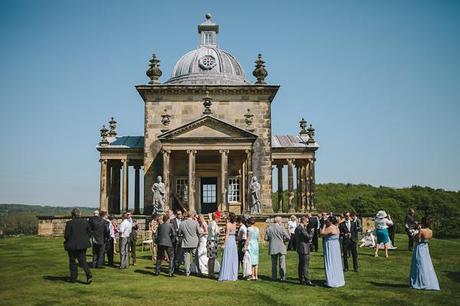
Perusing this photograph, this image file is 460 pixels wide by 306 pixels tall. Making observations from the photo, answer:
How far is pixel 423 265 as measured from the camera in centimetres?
1180

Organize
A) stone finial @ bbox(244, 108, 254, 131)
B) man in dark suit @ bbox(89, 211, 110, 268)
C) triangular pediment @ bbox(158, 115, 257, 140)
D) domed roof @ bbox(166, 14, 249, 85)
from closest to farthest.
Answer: man in dark suit @ bbox(89, 211, 110, 268) → triangular pediment @ bbox(158, 115, 257, 140) → stone finial @ bbox(244, 108, 254, 131) → domed roof @ bbox(166, 14, 249, 85)

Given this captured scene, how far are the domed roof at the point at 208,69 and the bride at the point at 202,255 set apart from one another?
2353 centimetres

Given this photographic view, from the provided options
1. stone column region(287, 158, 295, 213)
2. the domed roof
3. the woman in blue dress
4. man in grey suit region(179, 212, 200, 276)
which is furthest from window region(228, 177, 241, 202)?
the woman in blue dress

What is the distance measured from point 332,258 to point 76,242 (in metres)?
7.01

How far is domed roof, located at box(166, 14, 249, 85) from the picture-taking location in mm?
37562

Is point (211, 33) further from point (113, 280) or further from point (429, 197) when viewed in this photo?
point (429, 197)

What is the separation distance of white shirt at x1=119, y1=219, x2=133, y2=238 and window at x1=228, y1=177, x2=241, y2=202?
1785 cm

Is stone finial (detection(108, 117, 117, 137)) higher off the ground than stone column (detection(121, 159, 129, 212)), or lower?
higher

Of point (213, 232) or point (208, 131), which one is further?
point (208, 131)

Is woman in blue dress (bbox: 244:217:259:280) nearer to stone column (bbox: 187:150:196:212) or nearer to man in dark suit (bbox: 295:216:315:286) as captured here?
man in dark suit (bbox: 295:216:315:286)

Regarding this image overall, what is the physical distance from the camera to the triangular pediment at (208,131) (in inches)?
1204

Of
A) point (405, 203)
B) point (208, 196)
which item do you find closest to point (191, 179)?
point (208, 196)

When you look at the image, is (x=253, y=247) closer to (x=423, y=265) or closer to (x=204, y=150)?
(x=423, y=265)

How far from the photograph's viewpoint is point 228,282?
1301 centimetres
